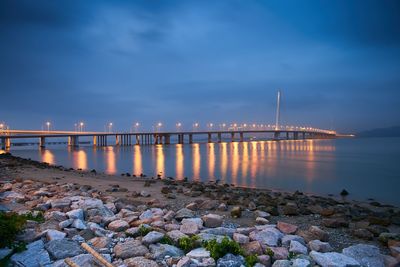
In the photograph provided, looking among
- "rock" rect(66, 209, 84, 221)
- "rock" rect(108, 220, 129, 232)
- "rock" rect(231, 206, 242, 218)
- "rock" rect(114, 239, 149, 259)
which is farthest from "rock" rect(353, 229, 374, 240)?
"rock" rect(66, 209, 84, 221)

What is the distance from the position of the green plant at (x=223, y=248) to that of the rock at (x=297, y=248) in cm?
86

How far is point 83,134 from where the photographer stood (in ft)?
345

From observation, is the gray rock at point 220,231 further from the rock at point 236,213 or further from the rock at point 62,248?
the rock at point 62,248

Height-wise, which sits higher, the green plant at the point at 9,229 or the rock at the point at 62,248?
the green plant at the point at 9,229

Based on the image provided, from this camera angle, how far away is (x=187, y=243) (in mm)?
5121

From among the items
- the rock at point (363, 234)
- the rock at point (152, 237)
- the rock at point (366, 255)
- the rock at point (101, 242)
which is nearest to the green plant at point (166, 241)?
the rock at point (152, 237)

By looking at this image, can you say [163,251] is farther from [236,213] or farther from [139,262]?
[236,213]

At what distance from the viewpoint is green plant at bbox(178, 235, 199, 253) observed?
506 centimetres

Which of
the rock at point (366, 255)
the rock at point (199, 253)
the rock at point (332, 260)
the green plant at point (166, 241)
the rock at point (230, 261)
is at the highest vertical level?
the green plant at point (166, 241)

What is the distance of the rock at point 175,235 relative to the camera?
5361mm

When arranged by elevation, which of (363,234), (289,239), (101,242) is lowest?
(363,234)

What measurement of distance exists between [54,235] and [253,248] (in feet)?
10.2

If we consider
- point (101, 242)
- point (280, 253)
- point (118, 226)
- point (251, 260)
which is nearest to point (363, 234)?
point (280, 253)

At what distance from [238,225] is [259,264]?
2228 millimetres
